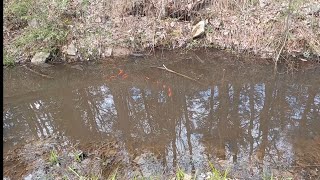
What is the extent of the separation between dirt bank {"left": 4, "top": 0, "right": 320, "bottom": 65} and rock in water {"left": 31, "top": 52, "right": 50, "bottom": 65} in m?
0.10

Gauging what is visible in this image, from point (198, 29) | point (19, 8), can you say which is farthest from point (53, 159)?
point (19, 8)

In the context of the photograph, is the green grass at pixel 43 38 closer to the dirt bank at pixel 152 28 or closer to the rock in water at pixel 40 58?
the dirt bank at pixel 152 28

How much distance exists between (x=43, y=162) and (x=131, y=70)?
3403 mm

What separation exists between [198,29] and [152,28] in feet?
3.74

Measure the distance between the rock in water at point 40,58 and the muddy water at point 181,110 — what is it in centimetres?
33

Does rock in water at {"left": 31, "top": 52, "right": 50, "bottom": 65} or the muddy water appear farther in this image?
rock in water at {"left": 31, "top": 52, "right": 50, "bottom": 65}

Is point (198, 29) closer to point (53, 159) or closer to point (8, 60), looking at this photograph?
point (8, 60)

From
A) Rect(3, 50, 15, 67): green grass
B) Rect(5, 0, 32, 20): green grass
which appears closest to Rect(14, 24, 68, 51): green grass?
Rect(3, 50, 15, 67): green grass

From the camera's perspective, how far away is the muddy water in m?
4.84

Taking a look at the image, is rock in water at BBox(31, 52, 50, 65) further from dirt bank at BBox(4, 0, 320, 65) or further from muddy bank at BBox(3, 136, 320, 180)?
muddy bank at BBox(3, 136, 320, 180)

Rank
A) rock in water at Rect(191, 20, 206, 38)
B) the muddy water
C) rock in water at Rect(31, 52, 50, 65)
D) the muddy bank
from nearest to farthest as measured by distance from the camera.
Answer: the muddy bank, the muddy water, rock in water at Rect(31, 52, 50, 65), rock in water at Rect(191, 20, 206, 38)

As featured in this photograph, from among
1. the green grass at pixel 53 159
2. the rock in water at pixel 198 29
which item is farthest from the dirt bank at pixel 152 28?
the green grass at pixel 53 159

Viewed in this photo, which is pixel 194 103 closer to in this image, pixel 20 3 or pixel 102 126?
pixel 102 126

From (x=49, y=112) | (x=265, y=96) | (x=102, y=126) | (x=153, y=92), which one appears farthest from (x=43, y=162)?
(x=265, y=96)
